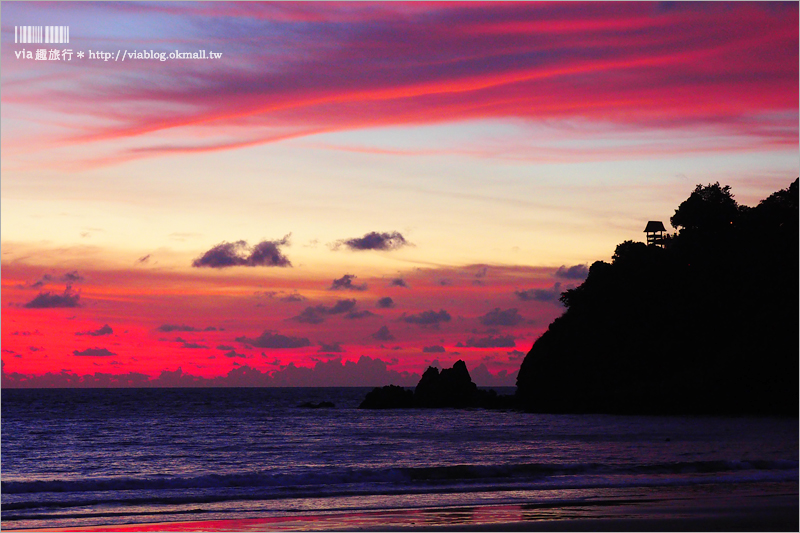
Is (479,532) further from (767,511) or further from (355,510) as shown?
(767,511)

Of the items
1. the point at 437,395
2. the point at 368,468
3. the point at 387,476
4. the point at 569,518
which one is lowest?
the point at 437,395

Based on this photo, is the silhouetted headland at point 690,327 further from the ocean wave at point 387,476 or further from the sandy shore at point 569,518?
the sandy shore at point 569,518

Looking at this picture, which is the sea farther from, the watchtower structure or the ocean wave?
the watchtower structure

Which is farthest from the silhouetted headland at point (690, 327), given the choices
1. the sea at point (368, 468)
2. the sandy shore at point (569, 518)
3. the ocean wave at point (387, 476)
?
the sandy shore at point (569, 518)

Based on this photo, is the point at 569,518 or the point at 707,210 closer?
the point at 569,518

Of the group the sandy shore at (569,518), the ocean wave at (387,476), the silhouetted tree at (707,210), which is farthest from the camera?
the silhouetted tree at (707,210)

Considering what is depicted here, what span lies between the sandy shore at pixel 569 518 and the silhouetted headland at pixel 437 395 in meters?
81.5

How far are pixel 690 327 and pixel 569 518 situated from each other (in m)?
58.9

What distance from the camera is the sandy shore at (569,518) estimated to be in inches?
687

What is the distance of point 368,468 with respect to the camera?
32.8m

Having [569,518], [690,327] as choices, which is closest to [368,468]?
[569,518]

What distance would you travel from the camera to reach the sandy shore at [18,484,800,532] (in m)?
17.4

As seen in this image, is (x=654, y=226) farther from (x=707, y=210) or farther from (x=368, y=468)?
(x=368, y=468)

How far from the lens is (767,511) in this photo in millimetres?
18969
